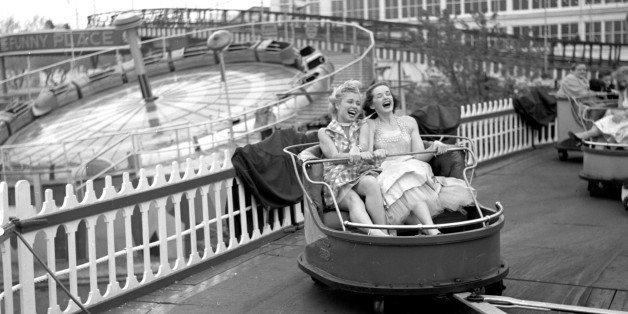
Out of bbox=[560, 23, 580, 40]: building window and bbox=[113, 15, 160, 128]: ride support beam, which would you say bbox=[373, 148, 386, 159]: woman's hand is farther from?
bbox=[560, 23, 580, 40]: building window

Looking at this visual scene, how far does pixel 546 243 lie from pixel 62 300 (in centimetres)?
717

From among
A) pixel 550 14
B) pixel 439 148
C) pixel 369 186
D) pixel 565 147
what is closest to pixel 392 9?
pixel 550 14

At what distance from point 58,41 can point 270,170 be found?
51.8ft

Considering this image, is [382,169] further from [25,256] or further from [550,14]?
[550,14]

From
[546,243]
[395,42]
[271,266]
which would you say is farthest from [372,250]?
[395,42]

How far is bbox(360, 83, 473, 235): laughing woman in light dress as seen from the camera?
5887 millimetres

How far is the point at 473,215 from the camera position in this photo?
6188mm

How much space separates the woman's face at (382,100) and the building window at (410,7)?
104 ft

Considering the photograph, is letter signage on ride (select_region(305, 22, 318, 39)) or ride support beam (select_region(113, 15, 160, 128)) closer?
ride support beam (select_region(113, 15, 160, 128))

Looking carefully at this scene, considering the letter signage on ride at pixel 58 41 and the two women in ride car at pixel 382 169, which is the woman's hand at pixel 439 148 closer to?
the two women in ride car at pixel 382 169

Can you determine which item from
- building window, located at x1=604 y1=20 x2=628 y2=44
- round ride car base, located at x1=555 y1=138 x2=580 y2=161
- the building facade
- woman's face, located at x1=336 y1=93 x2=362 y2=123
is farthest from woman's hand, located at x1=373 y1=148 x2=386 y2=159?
building window, located at x1=604 y1=20 x2=628 y2=44

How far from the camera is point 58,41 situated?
2242 cm

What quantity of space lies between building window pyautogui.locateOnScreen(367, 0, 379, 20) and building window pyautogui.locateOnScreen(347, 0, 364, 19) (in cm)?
45

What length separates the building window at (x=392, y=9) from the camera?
39.4m
